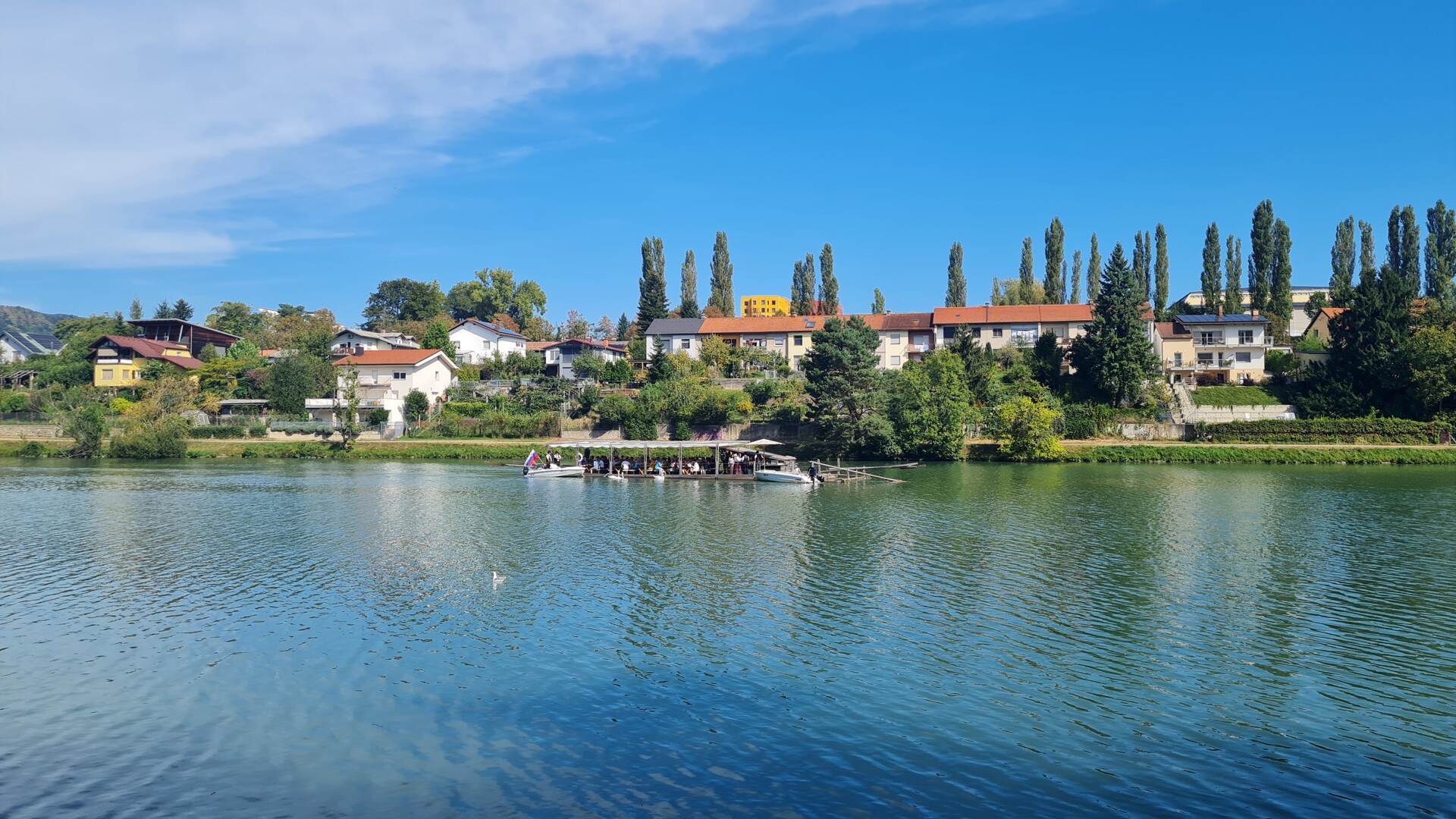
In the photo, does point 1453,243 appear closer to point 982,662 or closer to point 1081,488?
point 1081,488

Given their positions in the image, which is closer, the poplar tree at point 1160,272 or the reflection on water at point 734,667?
the reflection on water at point 734,667

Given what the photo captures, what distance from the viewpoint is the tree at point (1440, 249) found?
10431cm

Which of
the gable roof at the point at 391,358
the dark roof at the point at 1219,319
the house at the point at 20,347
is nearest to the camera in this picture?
the dark roof at the point at 1219,319

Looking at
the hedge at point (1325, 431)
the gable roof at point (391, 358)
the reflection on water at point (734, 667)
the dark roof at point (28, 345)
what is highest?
the dark roof at point (28, 345)

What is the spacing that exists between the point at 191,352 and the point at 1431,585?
120365 mm

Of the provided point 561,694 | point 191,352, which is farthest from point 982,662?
point 191,352

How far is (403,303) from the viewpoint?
154875 mm

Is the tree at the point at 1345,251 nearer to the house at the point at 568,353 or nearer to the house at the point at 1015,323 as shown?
the house at the point at 1015,323

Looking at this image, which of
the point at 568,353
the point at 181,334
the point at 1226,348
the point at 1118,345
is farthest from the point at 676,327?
the point at 181,334

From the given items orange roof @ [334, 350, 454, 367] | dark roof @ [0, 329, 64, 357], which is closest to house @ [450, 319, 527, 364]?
orange roof @ [334, 350, 454, 367]

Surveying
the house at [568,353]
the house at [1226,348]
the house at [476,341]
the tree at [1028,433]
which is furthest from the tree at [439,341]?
the house at [1226,348]

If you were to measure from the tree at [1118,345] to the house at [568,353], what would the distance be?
4746 cm

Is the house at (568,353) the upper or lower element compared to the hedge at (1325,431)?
upper

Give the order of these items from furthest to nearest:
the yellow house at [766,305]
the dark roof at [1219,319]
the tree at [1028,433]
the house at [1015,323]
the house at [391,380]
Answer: the yellow house at [766,305], the house at [1015,323], the house at [391,380], the dark roof at [1219,319], the tree at [1028,433]
